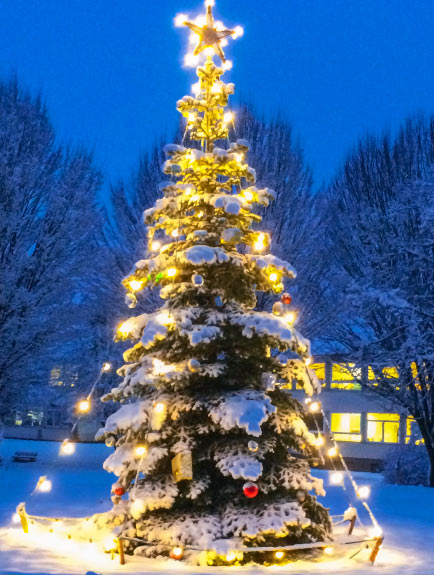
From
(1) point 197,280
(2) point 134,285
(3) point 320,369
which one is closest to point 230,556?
(1) point 197,280

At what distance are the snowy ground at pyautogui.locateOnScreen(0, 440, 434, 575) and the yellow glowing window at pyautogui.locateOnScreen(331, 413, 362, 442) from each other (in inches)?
290

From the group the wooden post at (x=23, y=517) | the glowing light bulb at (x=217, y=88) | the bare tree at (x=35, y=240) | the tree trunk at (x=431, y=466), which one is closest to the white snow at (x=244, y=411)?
the wooden post at (x=23, y=517)

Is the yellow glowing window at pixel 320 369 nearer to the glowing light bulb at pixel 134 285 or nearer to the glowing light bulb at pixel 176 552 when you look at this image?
the glowing light bulb at pixel 134 285

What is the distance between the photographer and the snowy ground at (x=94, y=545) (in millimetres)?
8344

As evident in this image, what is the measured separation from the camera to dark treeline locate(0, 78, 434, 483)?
18188 mm

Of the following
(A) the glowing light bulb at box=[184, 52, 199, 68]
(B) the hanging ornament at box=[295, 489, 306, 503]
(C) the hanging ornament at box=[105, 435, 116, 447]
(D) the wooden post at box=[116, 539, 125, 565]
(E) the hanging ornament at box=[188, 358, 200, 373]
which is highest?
(A) the glowing light bulb at box=[184, 52, 199, 68]

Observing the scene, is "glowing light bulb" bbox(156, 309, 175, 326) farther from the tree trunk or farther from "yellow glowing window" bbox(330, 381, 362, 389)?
"yellow glowing window" bbox(330, 381, 362, 389)

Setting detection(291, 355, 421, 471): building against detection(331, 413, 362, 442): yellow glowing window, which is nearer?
detection(291, 355, 421, 471): building

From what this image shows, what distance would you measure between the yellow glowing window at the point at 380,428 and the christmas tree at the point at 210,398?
870 inches

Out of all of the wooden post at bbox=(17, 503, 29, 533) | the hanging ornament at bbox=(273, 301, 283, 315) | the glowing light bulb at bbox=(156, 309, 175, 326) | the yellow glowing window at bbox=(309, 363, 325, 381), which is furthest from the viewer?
the yellow glowing window at bbox=(309, 363, 325, 381)

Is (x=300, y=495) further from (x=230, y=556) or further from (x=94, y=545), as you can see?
(x=94, y=545)

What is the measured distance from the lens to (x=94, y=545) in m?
9.65

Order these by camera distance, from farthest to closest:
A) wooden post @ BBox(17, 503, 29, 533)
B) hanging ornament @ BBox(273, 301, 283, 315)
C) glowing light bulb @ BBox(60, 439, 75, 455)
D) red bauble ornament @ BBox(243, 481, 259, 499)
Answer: wooden post @ BBox(17, 503, 29, 533), glowing light bulb @ BBox(60, 439, 75, 455), hanging ornament @ BBox(273, 301, 283, 315), red bauble ornament @ BBox(243, 481, 259, 499)

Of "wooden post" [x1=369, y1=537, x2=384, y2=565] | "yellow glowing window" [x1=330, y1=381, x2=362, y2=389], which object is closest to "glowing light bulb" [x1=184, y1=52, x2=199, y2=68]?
"wooden post" [x1=369, y1=537, x2=384, y2=565]
